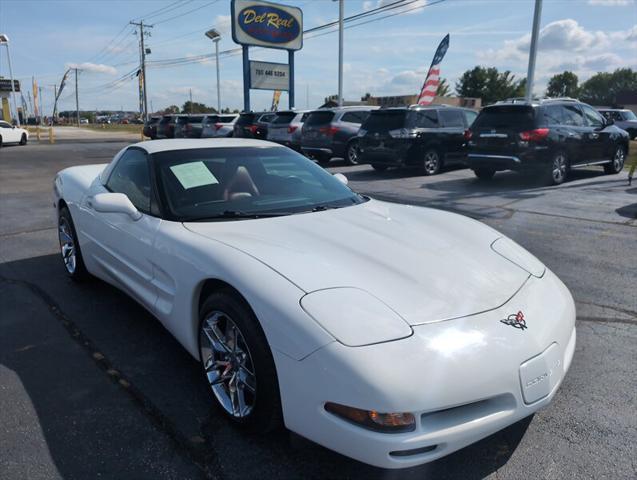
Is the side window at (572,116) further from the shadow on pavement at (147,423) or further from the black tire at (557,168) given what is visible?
the shadow on pavement at (147,423)

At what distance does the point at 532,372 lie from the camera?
6.93ft

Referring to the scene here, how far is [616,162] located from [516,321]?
11892 millimetres

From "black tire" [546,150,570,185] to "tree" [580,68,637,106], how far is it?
11077 cm

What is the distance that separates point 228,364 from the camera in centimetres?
258

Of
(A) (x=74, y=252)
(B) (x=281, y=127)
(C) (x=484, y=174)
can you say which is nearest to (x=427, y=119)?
(C) (x=484, y=174)

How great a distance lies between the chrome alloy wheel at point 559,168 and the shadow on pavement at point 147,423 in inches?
355

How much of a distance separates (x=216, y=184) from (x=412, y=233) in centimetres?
137

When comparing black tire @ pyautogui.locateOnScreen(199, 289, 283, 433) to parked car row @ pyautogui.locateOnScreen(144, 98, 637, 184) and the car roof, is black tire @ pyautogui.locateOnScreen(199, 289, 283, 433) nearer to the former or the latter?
the car roof

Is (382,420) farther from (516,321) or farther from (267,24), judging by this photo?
(267,24)

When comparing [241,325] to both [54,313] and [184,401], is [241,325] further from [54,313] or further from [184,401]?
[54,313]

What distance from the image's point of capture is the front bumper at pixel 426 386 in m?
1.89

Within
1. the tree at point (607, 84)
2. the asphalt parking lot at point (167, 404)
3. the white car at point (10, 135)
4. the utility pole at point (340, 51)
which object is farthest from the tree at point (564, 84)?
the asphalt parking lot at point (167, 404)

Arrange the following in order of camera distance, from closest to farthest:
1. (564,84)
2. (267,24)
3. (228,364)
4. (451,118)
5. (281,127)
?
(228,364) < (451,118) < (281,127) < (267,24) < (564,84)

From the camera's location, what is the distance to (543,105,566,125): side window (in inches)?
407
